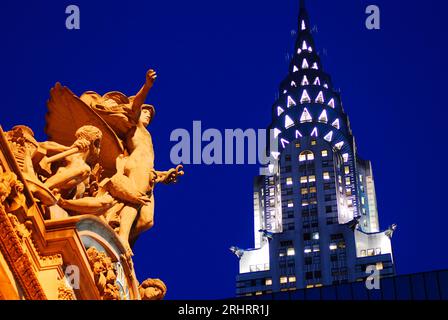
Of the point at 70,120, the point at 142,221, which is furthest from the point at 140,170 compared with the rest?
the point at 70,120

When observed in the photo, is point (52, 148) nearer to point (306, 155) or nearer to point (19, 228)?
point (19, 228)

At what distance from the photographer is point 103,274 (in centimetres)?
2078

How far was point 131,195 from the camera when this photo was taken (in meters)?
24.1

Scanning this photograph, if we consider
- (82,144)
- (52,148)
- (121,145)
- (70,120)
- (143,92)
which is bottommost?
(52,148)

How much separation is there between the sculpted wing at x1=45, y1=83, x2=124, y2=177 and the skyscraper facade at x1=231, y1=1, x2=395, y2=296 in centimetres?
12090

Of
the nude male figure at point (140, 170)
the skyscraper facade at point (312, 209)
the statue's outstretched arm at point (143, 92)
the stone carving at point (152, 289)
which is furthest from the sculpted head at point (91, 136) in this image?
the skyscraper facade at point (312, 209)

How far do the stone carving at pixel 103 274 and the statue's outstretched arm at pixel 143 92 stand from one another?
5.50m

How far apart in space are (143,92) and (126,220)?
3.51 metres

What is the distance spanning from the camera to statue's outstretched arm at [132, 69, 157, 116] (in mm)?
24969

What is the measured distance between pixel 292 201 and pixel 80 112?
136053 millimetres

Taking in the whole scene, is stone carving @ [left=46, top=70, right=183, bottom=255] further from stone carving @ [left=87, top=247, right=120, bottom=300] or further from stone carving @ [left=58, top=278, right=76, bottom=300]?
stone carving @ [left=58, top=278, right=76, bottom=300]

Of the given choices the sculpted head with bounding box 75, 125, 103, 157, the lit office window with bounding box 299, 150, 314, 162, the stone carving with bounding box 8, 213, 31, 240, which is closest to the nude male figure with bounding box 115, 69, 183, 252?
the sculpted head with bounding box 75, 125, 103, 157

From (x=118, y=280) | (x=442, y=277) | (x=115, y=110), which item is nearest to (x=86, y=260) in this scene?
(x=118, y=280)
